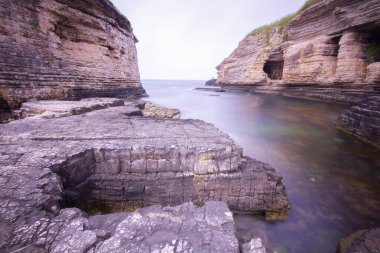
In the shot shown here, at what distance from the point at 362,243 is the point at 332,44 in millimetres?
19585

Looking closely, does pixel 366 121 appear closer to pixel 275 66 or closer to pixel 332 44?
pixel 332 44

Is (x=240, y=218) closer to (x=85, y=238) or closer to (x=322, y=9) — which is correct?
(x=85, y=238)

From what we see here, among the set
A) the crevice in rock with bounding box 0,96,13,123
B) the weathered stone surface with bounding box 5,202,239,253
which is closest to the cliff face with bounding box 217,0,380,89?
the weathered stone surface with bounding box 5,202,239,253

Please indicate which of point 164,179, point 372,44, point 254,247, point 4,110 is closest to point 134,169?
point 164,179

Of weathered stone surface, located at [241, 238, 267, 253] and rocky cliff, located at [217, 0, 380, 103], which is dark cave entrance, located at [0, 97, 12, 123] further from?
rocky cliff, located at [217, 0, 380, 103]

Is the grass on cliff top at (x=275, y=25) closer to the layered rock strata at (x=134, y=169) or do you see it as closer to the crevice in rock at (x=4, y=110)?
the layered rock strata at (x=134, y=169)

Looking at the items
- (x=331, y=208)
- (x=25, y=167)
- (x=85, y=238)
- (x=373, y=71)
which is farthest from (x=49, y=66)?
(x=373, y=71)

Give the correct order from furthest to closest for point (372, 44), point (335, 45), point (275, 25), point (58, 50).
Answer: point (275, 25) < point (335, 45) < point (372, 44) < point (58, 50)

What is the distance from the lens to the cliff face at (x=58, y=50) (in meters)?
6.88

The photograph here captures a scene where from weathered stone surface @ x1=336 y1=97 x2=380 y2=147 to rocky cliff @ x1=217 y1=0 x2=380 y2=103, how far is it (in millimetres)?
7341

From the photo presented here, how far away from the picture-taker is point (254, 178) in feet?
10.9

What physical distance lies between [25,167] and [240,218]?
3380 millimetres

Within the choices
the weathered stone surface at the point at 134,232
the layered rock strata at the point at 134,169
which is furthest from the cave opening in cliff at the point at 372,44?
the weathered stone surface at the point at 134,232

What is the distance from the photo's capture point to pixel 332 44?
1659cm
